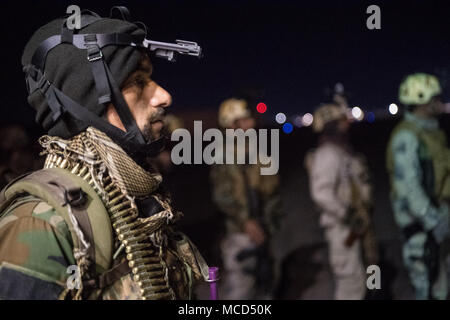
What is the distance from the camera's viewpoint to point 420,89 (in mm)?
5602

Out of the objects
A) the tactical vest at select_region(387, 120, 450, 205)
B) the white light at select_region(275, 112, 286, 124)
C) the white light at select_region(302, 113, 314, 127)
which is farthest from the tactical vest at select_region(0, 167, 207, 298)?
the white light at select_region(302, 113, 314, 127)

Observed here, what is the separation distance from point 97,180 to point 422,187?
13.3 feet

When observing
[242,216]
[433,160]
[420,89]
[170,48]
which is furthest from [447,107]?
[170,48]

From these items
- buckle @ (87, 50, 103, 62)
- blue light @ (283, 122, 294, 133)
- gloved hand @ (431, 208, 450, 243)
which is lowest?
gloved hand @ (431, 208, 450, 243)

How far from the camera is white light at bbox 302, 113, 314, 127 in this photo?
247 inches

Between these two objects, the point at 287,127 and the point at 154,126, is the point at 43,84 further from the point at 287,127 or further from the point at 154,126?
the point at 287,127

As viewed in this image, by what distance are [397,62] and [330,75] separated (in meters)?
0.70

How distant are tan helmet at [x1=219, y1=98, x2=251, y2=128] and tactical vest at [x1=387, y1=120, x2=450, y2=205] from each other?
1.49m

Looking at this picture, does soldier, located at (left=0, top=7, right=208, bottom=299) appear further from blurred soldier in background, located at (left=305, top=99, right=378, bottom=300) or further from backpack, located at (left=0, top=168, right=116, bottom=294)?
blurred soldier in background, located at (left=305, top=99, right=378, bottom=300)

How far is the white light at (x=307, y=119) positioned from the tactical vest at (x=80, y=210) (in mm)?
4569

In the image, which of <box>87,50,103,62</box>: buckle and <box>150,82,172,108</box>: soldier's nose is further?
<box>150,82,172,108</box>: soldier's nose

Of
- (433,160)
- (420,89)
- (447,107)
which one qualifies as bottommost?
(433,160)

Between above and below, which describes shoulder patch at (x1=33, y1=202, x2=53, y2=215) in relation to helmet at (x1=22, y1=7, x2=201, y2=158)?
below
